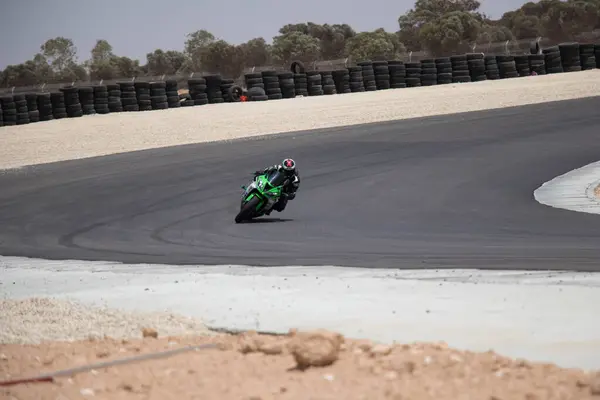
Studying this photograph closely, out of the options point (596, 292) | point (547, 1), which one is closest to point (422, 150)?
point (596, 292)

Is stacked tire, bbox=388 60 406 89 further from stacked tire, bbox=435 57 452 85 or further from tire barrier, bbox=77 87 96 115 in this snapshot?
tire barrier, bbox=77 87 96 115

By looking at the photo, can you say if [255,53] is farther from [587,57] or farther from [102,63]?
[587,57]

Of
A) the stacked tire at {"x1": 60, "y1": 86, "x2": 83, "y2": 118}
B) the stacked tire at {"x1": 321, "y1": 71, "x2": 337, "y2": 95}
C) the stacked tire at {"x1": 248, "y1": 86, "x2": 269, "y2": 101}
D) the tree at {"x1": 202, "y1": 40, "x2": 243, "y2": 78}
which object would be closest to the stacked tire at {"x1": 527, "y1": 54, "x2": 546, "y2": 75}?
the stacked tire at {"x1": 321, "y1": 71, "x2": 337, "y2": 95}

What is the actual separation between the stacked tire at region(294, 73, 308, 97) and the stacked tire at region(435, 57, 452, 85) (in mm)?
5609

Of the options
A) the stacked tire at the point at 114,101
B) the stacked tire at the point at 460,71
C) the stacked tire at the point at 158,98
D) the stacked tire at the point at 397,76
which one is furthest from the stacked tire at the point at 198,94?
the stacked tire at the point at 460,71

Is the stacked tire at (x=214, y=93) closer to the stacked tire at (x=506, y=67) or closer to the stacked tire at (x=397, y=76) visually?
the stacked tire at (x=397, y=76)

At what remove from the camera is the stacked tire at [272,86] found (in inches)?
1580

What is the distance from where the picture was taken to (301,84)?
4047cm

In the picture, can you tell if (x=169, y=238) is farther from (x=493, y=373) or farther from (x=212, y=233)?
(x=493, y=373)

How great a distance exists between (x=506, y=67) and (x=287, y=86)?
386 inches

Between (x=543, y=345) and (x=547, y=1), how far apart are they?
14675 centimetres

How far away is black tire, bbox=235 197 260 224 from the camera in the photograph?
13.7 metres

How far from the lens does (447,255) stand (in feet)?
31.3

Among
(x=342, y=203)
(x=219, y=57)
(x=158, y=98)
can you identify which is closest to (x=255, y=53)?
(x=219, y=57)
